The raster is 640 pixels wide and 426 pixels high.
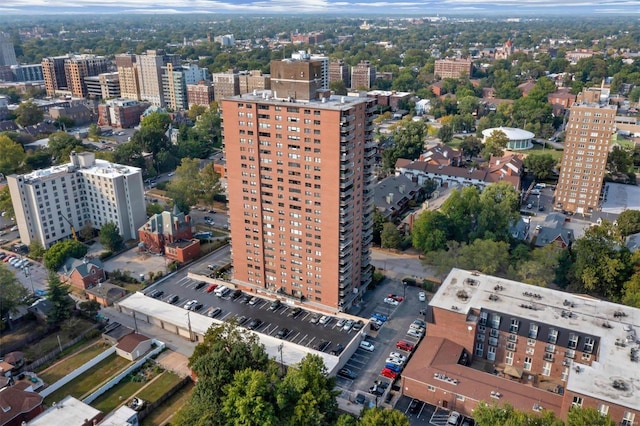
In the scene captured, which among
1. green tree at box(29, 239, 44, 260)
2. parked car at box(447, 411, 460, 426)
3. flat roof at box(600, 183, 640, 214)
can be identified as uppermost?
green tree at box(29, 239, 44, 260)

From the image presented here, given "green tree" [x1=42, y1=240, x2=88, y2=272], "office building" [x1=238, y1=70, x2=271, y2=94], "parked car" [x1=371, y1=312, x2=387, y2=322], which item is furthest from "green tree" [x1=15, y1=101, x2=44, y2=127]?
"parked car" [x1=371, y1=312, x2=387, y2=322]

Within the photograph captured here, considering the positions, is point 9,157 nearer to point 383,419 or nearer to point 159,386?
point 159,386

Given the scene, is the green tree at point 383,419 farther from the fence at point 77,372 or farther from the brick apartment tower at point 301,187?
the fence at point 77,372

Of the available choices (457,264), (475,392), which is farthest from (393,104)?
(475,392)

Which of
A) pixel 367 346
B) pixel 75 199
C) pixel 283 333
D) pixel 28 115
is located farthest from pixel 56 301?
pixel 28 115

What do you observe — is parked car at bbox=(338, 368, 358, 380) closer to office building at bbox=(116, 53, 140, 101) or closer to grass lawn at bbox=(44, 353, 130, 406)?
grass lawn at bbox=(44, 353, 130, 406)

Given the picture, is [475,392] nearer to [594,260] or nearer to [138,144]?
[594,260]
